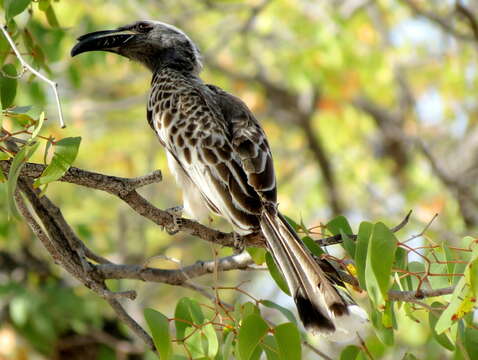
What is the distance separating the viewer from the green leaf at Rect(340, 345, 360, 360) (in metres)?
2.29

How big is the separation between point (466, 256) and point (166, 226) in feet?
3.46

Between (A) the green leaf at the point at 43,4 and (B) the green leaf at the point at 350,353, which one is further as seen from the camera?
(A) the green leaf at the point at 43,4

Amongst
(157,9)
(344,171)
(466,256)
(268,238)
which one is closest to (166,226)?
(268,238)

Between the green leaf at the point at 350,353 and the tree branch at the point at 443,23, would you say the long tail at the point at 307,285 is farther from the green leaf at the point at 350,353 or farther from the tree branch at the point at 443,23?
the tree branch at the point at 443,23

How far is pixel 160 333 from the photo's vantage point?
2.13 meters

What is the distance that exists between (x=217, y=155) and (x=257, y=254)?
579mm

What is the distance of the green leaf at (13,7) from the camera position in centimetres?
230

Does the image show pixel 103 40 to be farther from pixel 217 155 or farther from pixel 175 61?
pixel 217 155

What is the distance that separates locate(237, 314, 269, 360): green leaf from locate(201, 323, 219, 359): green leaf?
0.46ft

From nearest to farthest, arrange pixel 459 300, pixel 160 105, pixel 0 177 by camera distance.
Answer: pixel 459 300, pixel 0 177, pixel 160 105

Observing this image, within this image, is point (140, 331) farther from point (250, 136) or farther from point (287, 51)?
point (287, 51)

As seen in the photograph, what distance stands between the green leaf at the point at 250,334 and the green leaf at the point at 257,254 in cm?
61

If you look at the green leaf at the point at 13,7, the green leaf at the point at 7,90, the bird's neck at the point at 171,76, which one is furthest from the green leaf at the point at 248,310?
the bird's neck at the point at 171,76

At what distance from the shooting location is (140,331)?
→ 2408 mm
